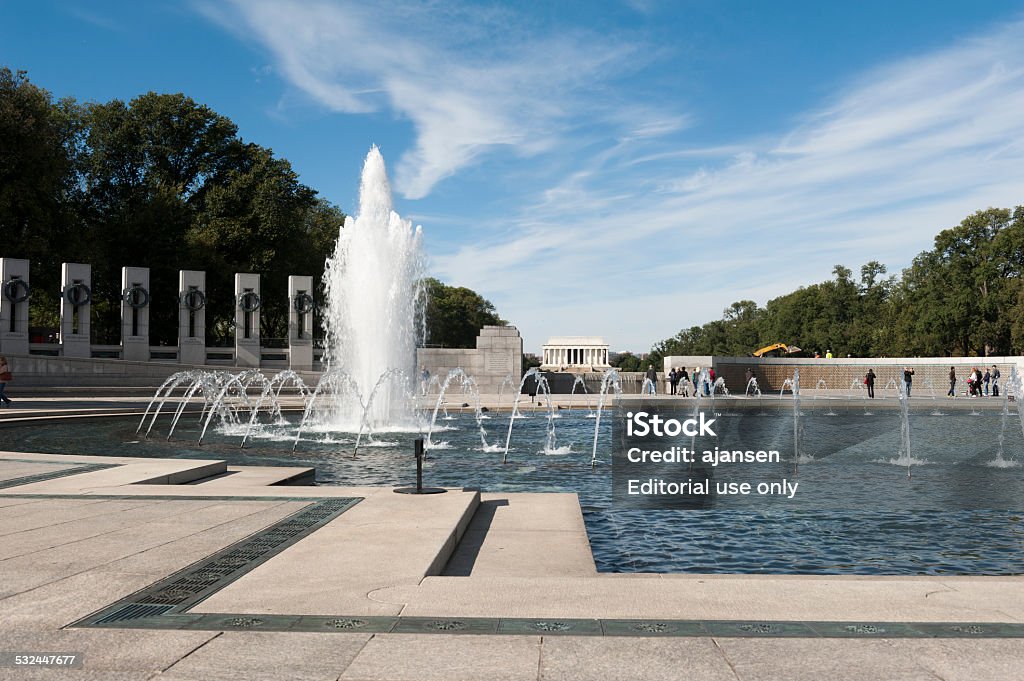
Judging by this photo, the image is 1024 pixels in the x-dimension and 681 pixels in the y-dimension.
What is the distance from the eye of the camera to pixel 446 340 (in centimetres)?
11131

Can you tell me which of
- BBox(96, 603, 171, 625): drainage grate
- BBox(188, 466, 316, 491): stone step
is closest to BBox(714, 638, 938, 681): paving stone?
BBox(96, 603, 171, 625): drainage grate

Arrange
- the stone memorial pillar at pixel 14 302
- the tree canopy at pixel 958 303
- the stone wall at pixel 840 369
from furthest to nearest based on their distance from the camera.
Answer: the tree canopy at pixel 958 303 < the stone wall at pixel 840 369 < the stone memorial pillar at pixel 14 302

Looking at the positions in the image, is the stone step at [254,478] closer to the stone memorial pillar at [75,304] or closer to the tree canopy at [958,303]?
the stone memorial pillar at [75,304]

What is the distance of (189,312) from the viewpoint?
44.4 m

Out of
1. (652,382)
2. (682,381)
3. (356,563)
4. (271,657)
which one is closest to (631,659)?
(271,657)

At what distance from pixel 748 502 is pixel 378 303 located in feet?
55.0

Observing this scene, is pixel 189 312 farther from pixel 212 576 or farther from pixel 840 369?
pixel 212 576

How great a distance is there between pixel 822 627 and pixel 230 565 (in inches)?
169

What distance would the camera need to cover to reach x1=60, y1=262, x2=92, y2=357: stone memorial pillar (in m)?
39.9

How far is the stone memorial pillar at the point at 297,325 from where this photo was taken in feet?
149

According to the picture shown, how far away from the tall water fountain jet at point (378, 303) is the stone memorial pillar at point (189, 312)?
19.5 meters

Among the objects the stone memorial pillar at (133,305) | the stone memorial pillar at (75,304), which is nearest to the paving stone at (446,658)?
the stone memorial pillar at (75,304)

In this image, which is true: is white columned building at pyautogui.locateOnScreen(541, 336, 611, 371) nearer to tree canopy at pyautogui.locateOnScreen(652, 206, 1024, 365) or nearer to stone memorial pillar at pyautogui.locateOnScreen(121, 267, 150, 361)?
tree canopy at pyautogui.locateOnScreen(652, 206, 1024, 365)

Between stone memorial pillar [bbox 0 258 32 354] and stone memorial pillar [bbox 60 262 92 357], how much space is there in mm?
1885
